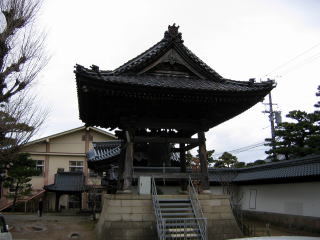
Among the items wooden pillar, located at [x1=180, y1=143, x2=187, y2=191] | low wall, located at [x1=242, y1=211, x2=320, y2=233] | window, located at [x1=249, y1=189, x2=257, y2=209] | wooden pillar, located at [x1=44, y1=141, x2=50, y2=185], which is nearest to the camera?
wooden pillar, located at [x1=180, y1=143, x2=187, y2=191]

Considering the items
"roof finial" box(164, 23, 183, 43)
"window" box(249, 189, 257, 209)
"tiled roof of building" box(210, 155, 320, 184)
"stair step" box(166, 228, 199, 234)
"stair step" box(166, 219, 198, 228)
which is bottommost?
"window" box(249, 189, 257, 209)

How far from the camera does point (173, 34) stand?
1288 cm

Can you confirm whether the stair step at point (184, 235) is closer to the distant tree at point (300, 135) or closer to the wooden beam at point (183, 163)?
the wooden beam at point (183, 163)

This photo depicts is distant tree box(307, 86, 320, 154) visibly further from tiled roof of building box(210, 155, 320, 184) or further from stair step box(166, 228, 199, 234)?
stair step box(166, 228, 199, 234)

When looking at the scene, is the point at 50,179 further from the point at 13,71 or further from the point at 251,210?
the point at 13,71

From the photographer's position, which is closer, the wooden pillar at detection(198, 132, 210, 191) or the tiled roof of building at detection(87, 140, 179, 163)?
the wooden pillar at detection(198, 132, 210, 191)

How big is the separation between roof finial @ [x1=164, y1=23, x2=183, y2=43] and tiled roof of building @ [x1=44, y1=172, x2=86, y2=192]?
2273 cm

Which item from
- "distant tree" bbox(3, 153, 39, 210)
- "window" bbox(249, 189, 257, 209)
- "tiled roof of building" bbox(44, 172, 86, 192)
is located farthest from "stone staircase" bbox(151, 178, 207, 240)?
"tiled roof of building" bbox(44, 172, 86, 192)

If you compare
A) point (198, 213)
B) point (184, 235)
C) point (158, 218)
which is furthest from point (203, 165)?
point (184, 235)

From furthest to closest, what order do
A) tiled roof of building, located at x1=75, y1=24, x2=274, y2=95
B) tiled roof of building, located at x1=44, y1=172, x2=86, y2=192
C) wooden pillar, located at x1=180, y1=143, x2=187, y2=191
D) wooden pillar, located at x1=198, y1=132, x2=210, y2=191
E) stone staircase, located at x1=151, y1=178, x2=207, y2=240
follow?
tiled roof of building, located at x1=44, y1=172, x2=86, y2=192
wooden pillar, located at x1=180, y1=143, x2=187, y2=191
wooden pillar, located at x1=198, y1=132, x2=210, y2=191
tiled roof of building, located at x1=75, y1=24, x2=274, y2=95
stone staircase, located at x1=151, y1=178, x2=207, y2=240

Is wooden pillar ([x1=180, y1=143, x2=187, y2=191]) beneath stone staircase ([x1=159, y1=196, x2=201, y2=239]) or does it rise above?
above

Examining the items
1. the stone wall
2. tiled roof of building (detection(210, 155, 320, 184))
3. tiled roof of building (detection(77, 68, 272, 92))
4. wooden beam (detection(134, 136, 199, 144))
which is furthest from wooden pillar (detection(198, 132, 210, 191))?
tiled roof of building (detection(210, 155, 320, 184))

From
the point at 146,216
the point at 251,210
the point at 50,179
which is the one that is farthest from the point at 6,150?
the point at 50,179

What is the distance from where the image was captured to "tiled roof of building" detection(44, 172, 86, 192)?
32.1 m
